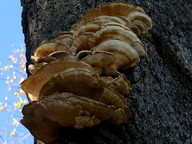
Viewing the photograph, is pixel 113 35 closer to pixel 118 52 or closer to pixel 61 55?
pixel 118 52

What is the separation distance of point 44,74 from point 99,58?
278 mm

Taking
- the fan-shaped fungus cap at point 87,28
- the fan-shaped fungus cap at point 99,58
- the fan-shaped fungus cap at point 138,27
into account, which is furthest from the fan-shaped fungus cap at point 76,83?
the fan-shaped fungus cap at point 138,27

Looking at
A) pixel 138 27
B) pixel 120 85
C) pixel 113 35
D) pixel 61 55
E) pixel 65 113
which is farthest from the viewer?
pixel 138 27

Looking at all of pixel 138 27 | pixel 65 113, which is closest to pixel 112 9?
pixel 138 27

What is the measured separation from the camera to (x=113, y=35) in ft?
7.07

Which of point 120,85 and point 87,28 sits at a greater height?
point 87,28

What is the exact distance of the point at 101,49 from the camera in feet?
6.83

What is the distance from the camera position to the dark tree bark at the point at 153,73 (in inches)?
78.3

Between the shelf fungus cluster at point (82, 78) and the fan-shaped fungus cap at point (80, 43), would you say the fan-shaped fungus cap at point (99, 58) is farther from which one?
the fan-shaped fungus cap at point (80, 43)

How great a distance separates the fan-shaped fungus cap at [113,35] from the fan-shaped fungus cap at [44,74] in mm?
190

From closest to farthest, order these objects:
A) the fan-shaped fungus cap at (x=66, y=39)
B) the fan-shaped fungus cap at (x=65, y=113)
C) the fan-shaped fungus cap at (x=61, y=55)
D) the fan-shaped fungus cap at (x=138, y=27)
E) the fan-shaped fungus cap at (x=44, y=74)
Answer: the fan-shaped fungus cap at (x=65, y=113) < the fan-shaped fungus cap at (x=44, y=74) < the fan-shaped fungus cap at (x=61, y=55) < the fan-shaped fungus cap at (x=66, y=39) < the fan-shaped fungus cap at (x=138, y=27)

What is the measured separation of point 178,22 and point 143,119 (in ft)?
3.94

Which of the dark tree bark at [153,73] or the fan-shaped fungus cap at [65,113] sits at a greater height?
the fan-shaped fungus cap at [65,113]

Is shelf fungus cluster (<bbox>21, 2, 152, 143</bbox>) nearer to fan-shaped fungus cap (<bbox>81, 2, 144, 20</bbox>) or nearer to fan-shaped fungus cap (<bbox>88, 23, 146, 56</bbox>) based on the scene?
fan-shaped fungus cap (<bbox>88, 23, 146, 56</bbox>)
